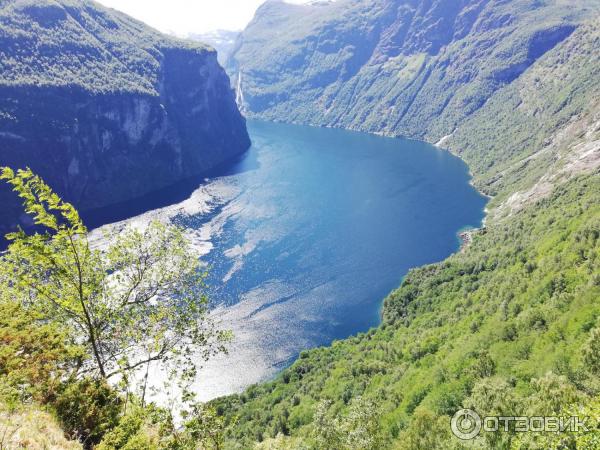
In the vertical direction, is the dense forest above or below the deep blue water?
above

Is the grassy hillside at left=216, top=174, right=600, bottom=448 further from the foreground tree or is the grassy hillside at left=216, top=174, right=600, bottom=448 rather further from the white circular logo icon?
the foreground tree

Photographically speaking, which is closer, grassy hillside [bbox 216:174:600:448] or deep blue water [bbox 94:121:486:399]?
grassy hillside [bbox 216:174:600:448]

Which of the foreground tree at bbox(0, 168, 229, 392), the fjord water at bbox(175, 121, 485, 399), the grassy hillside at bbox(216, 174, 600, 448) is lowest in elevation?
the fjord water at bbox(175, 121, 485, 399)

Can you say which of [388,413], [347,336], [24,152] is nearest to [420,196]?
[347,336]

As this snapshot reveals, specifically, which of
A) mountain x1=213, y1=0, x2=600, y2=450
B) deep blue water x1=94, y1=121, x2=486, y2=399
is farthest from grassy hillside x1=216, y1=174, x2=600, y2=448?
deep blue water x1=94, y1=121, x2=486, y2=399

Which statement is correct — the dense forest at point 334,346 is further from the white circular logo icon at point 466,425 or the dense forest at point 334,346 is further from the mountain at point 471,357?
the white circular logo icon at point 466,425

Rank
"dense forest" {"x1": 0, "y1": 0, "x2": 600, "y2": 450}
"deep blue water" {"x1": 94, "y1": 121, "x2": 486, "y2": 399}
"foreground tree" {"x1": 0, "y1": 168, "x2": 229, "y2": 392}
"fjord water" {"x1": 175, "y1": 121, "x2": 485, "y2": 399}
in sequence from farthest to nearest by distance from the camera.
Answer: "deep blue water" {"x1": 94, "y1": 121, "x2": 486, "y2": 399} < "fjord water" {"x1": 175, "y1": 121, "x2": 485, "y2": 399} < "dense forest" {"x1": 0, "y1": 0, "x2": 600, "y2": 450} < "foreground tree" {"x1": 0, "y1": 168, "x2": 229, "y2": 392}

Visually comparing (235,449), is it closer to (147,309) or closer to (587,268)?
(147,309)
